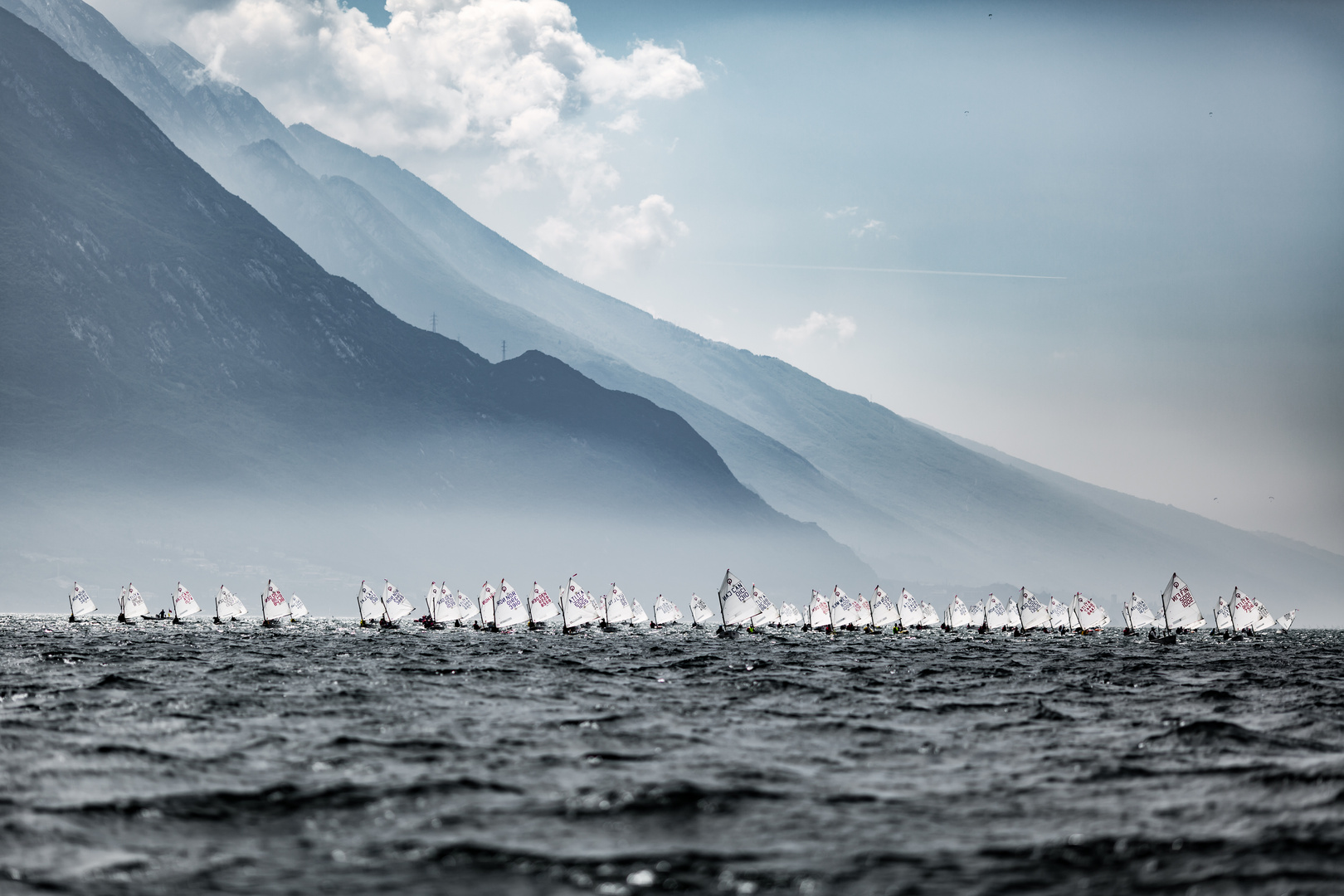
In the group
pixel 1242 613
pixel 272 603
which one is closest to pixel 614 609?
pixel 272 603

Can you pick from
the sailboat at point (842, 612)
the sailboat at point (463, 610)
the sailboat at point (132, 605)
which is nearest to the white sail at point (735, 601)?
the sailboat at point (842, 612)

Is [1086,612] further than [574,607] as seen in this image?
Yes

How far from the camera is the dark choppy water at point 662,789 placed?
627 inches

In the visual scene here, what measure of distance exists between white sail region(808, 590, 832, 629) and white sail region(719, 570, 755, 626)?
1000 inches

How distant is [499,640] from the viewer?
110 meters

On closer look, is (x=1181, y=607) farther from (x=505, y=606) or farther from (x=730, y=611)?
(x=505, y=606)

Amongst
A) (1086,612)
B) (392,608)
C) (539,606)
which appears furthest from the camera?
(1086,612)

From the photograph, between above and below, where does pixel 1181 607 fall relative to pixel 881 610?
above

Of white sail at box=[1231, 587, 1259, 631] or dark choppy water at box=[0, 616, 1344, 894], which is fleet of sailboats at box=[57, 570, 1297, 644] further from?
dark choppy water at box=[0, 616, 1344, 894]

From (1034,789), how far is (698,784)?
251 inches

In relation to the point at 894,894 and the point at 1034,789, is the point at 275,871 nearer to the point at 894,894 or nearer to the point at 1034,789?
the point at 894,894

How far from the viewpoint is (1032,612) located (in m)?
192

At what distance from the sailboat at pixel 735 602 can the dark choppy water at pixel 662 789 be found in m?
79.3

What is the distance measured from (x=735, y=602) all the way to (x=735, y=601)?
0.17 m
